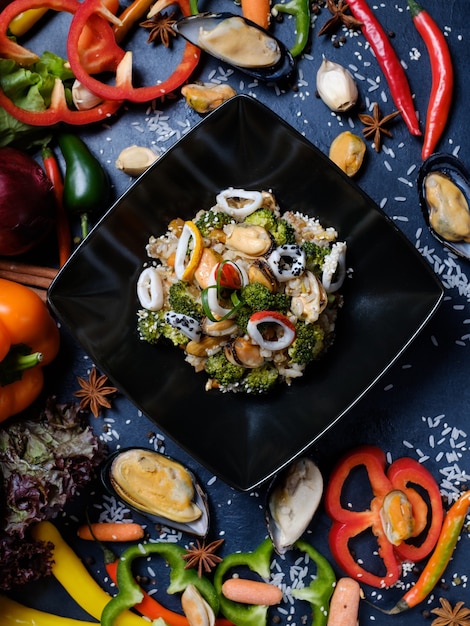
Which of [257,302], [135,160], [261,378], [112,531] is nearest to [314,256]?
[257,302]

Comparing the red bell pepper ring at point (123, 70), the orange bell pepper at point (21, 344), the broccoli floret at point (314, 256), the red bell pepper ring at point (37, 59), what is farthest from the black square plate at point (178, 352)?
the red bell pepper ring at point (37, 59)

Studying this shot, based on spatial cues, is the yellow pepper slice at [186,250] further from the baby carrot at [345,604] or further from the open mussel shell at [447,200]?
the baby carrot at [345,604]

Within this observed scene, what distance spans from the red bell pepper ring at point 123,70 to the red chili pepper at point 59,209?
0.39 metres

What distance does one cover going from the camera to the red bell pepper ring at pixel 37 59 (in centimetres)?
359

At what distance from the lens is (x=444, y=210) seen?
3.49 meters

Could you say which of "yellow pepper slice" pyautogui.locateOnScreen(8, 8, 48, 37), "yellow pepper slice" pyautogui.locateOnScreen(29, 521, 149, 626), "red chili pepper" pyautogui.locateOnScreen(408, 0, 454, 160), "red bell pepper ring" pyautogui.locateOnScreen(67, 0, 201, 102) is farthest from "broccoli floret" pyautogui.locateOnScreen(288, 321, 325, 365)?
"yellow pepper slice" pyautogui.locateOnScreen(8, 8, 48, 37)

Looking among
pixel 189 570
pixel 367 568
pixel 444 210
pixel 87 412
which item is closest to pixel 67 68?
pixel 87 412

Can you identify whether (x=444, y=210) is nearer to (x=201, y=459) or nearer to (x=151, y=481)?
(x=201, y=459)

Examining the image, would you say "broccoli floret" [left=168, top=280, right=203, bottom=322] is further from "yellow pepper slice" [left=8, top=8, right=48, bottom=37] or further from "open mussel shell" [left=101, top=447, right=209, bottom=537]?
"yellow pepper slice" [left=8, top=8, right=48, bottom=37]

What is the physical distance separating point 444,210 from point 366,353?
77 cm

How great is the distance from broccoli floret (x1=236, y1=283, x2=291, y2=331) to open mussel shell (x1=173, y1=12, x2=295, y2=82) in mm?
1114

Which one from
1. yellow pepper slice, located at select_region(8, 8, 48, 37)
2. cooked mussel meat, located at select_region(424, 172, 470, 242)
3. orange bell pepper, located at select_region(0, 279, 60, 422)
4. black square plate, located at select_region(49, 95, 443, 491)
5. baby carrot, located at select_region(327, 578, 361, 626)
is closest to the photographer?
black square plate, located at select_region(49, 95, 443, 491)

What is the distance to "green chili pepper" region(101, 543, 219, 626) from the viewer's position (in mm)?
3611

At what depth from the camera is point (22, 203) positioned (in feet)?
11.1
